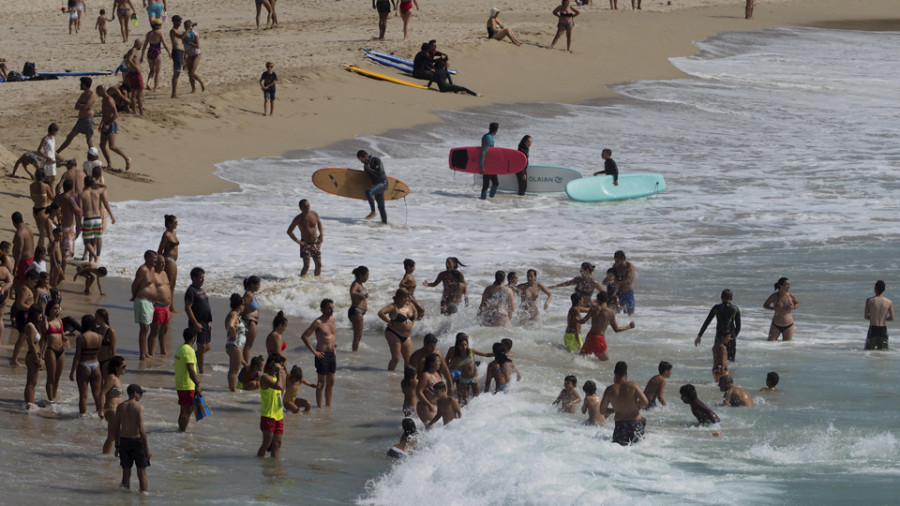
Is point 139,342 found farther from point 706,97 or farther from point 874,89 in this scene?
point 874,89

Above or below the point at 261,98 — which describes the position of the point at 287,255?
below

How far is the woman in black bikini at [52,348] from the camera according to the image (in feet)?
35.2

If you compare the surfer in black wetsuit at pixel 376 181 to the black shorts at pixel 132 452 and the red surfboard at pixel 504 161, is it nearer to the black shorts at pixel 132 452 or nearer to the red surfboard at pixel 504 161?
the red surfboard at pixel 504 161

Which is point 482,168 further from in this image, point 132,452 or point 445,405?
point 132,452

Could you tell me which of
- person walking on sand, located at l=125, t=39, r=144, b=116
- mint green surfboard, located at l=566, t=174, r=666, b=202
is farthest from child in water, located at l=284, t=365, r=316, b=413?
person walking on sand, located at l=125, t=39, r=144, b=116

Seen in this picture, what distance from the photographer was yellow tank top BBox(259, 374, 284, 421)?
1006 centimetres

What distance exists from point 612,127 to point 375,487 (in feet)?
69.2

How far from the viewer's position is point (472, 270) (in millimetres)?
18125

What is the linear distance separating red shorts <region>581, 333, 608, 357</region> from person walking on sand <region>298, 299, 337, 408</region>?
3237 millimetres

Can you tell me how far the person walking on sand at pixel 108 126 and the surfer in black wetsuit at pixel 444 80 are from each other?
1061 cm

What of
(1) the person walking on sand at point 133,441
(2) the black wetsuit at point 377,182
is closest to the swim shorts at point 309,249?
(2) the black wetsuit at point 377,182

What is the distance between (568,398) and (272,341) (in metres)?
2.90

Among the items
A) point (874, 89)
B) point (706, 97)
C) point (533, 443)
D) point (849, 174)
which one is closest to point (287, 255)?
point (533, 443)

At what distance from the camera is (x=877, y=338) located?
547 inches
